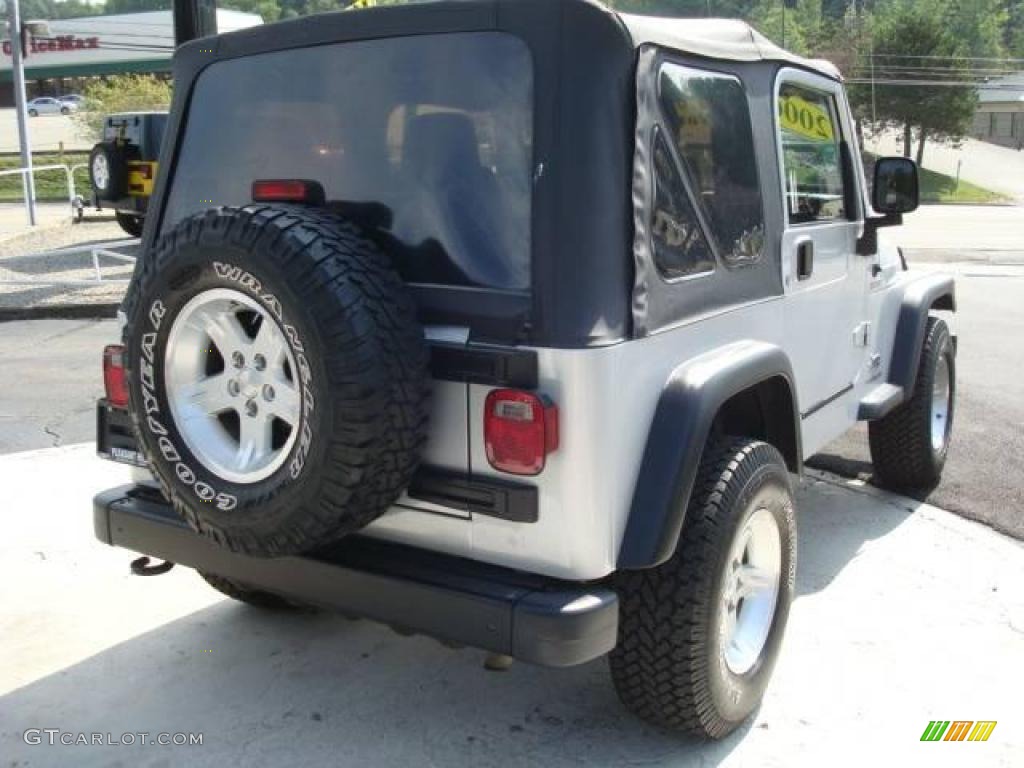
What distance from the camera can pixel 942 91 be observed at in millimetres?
47625

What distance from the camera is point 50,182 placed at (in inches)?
1232

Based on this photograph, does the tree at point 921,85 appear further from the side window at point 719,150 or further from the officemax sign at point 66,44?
the side window at point 719,150

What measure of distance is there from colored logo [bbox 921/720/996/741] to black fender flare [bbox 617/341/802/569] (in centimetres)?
109

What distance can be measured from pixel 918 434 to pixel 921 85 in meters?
48.3

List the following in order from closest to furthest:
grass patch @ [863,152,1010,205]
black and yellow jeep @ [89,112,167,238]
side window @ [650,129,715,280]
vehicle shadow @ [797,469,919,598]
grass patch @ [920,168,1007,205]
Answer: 1. side window @ [650,129,715,280]
2. vehicle shadow @ [797,469,919,598]
3. black and yellow jeep @ [89,112,167,238]
4. grass patch @ [863,152,1010,205]
5. grass patch @ [920,168,1007,205]

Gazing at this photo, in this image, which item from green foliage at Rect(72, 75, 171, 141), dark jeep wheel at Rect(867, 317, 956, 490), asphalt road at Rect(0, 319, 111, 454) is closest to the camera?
dark jeep wheel at Rect(867, 317, 956, 490)

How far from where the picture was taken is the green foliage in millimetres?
27766

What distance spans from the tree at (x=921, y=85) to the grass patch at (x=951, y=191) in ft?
5.45

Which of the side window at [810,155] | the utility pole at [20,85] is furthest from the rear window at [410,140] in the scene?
the utility pole at [20,85]

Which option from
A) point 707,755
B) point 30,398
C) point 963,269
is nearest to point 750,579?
point 707,755

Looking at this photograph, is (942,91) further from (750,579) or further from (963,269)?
(750,579)

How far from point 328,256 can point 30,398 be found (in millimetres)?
5420

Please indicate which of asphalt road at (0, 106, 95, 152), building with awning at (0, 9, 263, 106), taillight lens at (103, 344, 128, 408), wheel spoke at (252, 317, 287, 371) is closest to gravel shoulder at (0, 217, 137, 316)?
taillight lens at (103, 344, 128, 408)

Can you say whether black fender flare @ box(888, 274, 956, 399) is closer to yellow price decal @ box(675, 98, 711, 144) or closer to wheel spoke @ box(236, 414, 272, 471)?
yellow price decal @ box(675, 98, 711, 144)
